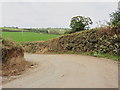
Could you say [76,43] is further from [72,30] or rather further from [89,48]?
[72,30]

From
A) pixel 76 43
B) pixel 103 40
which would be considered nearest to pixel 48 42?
pixel 76 43

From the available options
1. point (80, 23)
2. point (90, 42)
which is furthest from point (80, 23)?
point (90, 42)

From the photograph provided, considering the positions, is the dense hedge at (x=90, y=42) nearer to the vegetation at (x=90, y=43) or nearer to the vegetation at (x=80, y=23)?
the vegetation at (x=90, y=43)

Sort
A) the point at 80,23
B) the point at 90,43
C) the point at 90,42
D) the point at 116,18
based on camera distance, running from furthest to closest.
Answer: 1. the point at 80,23
2. the point at 90,42
3. the point at 90,43
4. the point at 116,18

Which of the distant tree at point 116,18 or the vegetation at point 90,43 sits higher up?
the distant tree at point 116,18

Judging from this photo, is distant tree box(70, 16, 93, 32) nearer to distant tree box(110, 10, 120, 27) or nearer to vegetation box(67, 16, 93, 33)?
vegetation box(67, 16, 93, 33)

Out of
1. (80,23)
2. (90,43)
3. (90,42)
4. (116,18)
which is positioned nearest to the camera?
(116,18)

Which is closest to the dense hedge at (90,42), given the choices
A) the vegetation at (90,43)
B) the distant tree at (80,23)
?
the vegetation at (90,43)

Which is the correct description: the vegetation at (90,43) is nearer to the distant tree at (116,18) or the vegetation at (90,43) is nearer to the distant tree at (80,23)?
the distant tree at (116,18)

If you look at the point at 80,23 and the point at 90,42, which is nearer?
the point at 90,42

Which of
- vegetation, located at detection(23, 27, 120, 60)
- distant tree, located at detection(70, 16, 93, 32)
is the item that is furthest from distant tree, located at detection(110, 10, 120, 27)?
distant tree, located at detection(70, 16, 93, 32)

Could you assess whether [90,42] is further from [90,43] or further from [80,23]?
[80,23]

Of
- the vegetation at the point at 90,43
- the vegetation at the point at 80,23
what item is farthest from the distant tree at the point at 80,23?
the vegetation at the point at 90,43

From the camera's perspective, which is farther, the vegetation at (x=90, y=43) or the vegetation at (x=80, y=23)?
the vegetation at (x=80, y=23)
